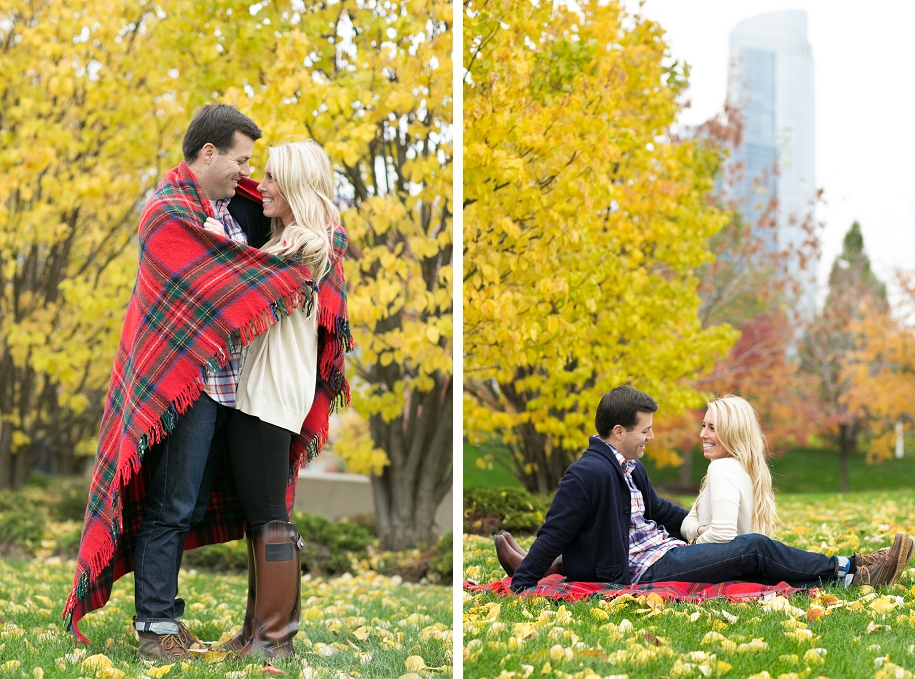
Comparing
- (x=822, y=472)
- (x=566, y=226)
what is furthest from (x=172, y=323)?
(x=822, y=472)

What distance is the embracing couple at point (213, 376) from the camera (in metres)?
2.55

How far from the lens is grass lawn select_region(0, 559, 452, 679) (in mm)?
2389

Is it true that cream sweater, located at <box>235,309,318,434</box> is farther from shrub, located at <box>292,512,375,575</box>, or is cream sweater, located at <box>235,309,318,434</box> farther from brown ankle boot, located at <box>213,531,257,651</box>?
shrub, located at <box>292,512,375,575</box>

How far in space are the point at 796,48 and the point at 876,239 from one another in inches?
216

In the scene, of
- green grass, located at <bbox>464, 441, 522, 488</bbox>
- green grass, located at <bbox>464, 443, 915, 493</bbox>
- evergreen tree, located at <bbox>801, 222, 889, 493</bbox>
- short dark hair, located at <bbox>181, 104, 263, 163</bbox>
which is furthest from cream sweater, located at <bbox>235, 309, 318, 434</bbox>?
evergreen tree, located at <bbox>801, 222, 889, 493</bbox>

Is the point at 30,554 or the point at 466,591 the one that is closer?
the point at 466,591

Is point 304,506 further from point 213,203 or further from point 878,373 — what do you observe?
point 878,373

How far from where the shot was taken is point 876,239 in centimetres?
1716

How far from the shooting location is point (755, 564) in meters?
2.90

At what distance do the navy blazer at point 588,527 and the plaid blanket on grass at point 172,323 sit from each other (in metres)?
1.00

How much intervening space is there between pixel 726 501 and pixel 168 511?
6.05ft

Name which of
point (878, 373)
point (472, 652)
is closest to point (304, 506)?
point (472, 652)

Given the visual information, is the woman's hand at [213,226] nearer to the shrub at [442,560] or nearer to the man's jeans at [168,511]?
the man's jeans at [168,511]

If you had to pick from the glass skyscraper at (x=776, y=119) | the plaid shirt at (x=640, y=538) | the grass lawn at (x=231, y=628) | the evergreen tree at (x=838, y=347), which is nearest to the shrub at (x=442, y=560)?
the grass lawn at (x=231, y=628)
